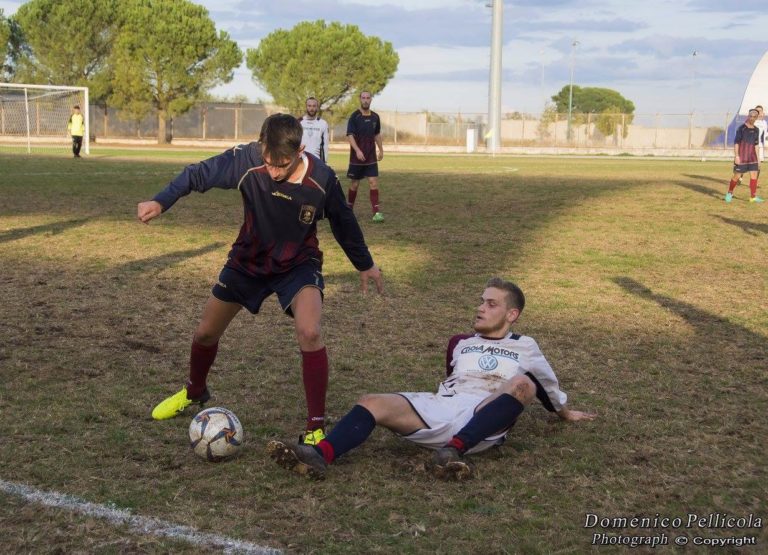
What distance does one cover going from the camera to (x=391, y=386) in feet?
18.6

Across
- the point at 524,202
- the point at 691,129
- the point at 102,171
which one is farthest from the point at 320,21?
the point at 524,202

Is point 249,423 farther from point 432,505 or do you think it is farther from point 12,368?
point 12,368

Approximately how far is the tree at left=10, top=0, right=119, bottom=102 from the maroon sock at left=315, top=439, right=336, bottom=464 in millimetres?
61265

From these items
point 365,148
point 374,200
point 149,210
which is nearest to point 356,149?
point 365,148

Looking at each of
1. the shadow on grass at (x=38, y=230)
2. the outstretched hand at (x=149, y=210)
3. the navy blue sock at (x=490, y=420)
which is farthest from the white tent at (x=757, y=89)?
the outstretched hand at (x=149, y=210)

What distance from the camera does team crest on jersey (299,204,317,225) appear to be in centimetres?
455

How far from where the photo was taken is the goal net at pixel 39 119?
143ft

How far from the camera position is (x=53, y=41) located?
200ft

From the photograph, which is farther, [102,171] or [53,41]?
[53,41]

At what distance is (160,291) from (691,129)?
59.4 metres

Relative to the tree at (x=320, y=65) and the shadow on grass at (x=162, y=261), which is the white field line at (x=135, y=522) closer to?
the shadow on grass at (x=162, y=261)

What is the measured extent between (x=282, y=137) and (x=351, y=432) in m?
1.52

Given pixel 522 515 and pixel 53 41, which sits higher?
pixel 53 41

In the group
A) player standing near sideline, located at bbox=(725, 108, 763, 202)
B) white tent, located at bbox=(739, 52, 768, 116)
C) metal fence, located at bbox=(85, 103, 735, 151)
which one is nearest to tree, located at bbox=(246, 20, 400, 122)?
metal fence, located at bbox=(85, 103, 735, 151)
